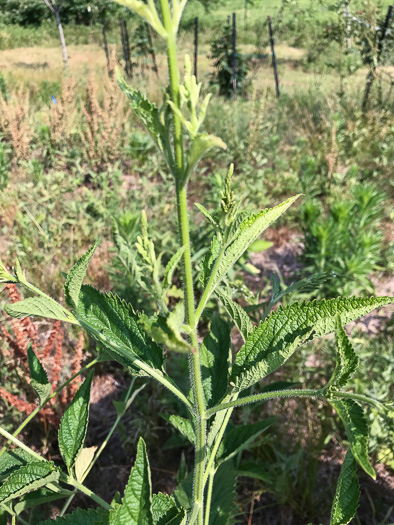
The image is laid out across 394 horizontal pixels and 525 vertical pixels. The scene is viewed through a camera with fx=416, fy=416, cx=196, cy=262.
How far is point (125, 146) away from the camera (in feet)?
14.4

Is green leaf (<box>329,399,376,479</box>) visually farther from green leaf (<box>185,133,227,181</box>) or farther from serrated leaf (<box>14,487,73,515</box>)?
serrated leaf (<box>14,487,73,515</box>)

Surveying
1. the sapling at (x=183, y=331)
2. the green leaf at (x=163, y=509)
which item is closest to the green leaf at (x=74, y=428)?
the sapling at (x=183, y=331)

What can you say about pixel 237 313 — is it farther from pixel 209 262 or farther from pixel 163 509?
pixel 163 509

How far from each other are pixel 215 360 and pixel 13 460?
0.48 m

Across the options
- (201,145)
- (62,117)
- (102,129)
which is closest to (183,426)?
(201,145)

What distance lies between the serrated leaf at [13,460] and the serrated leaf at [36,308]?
18.1 inches

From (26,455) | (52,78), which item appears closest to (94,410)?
(26,455)

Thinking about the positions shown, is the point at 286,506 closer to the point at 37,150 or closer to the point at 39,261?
the point at 39,261

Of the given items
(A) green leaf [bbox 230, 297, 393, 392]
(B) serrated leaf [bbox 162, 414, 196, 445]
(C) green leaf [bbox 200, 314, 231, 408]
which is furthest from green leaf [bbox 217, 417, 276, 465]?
(A) green leaf [bbox 230, 297, 393, 392]

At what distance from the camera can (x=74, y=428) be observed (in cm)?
88

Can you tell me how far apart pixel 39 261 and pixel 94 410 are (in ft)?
3.93

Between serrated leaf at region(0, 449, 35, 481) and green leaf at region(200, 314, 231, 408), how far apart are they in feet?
1.34

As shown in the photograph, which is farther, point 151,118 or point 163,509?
point 163,509

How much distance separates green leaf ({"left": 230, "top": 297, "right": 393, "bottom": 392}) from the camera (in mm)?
587
